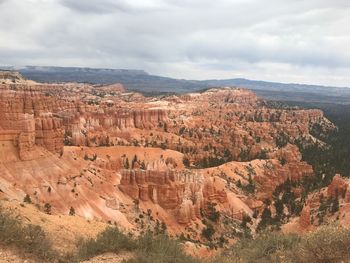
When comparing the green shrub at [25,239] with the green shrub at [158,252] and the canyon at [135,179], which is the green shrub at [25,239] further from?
the canyon at [135,179]

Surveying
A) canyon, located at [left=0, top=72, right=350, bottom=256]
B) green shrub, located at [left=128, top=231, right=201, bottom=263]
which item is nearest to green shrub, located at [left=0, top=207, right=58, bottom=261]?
green shrub, located at [left=128, top=231, right=201, bottom=263]

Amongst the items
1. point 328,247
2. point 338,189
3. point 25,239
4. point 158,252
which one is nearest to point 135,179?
point 338,189

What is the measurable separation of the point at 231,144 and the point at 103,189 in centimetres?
5504

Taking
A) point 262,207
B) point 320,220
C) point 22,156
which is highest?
point 22,156

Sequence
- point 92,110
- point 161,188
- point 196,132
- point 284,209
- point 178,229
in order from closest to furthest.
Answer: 1. point 178,229
2. point 161,188
3. point 284,209
4. point 92,110
5. point 196,132

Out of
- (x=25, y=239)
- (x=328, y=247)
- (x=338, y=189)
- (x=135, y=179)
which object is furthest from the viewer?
(x=338, y=189)

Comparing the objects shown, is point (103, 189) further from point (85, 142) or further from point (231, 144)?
point (231, 144)

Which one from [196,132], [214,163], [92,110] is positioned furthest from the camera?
[196,132]

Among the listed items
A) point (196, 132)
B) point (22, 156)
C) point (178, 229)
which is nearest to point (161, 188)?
point (178, 229)

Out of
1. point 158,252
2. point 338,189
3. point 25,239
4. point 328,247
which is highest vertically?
point 328,247

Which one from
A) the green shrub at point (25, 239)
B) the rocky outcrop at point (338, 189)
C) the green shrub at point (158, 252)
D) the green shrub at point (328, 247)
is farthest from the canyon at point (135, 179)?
the green shrub at point (328, 247)

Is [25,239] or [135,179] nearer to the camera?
[25,239]

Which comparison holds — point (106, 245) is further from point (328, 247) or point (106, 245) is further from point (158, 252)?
point (328, 247)

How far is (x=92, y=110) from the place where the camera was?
301 ft
